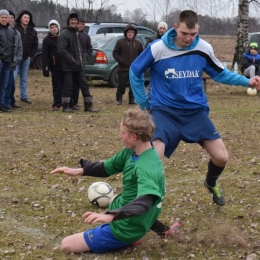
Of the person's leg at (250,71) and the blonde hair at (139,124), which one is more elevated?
the blonde hair at (139,124)

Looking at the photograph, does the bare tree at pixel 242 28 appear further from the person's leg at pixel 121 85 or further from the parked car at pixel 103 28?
the person's leg at pixel 121 85

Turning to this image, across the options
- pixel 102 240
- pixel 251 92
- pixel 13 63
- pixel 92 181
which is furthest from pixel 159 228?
pixel 251 92

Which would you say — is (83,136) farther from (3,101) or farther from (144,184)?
(144,184)

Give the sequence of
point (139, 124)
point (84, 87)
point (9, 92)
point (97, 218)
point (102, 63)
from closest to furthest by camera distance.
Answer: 1. point (97, 218)
2. point (139, 124)
3. point (84, 87)
4. point (9, 92)
5. point (102, 63)

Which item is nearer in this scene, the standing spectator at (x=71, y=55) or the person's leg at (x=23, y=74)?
the standing spectator at (x=71, y=55)

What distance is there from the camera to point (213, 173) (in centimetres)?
636

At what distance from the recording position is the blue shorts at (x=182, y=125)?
574 centimetres

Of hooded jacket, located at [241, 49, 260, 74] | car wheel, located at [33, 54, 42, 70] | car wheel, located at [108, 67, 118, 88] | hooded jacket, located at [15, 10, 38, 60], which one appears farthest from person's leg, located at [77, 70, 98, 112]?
car wheel, located at [33, 54, 42, 70]

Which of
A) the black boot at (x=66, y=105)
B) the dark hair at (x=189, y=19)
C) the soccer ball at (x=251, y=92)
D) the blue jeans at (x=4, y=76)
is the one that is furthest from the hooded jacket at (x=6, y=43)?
the dark hair at (x=189, y=19)

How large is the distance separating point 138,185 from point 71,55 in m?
8.47

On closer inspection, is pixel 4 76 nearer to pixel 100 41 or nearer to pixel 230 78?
pixel 100 41

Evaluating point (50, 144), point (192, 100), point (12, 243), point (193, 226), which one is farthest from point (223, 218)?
point (50, 144)

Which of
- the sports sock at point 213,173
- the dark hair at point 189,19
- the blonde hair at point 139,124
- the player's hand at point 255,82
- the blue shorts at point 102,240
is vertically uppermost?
the dark hair at point 189,19

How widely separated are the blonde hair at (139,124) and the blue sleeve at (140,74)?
1163 millimetres
